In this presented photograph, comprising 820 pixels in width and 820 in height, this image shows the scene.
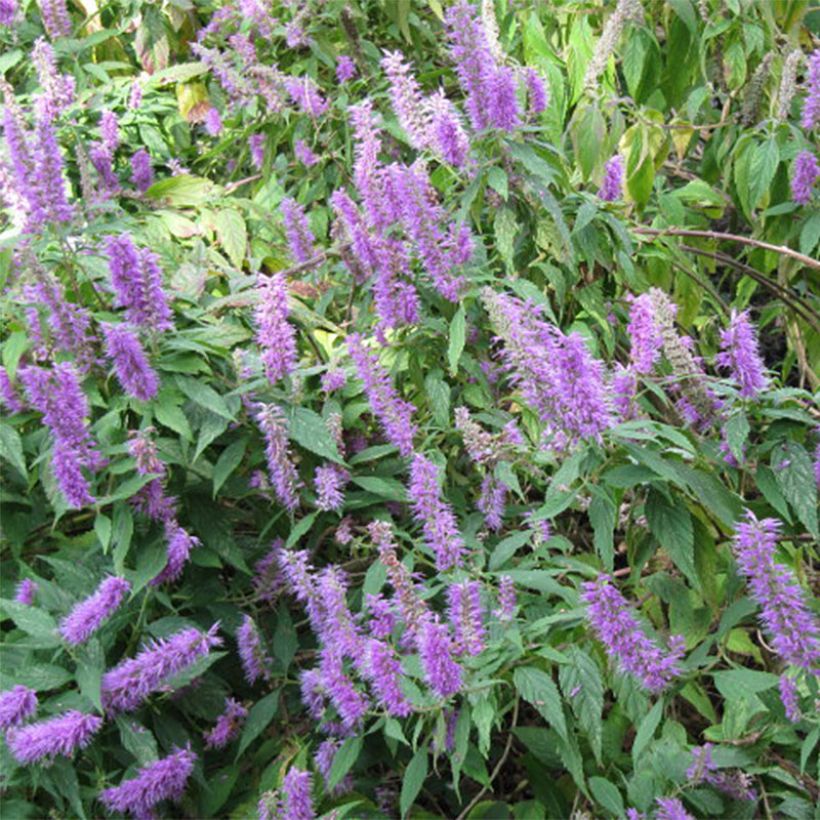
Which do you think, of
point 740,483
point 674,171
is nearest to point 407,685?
point 740,483

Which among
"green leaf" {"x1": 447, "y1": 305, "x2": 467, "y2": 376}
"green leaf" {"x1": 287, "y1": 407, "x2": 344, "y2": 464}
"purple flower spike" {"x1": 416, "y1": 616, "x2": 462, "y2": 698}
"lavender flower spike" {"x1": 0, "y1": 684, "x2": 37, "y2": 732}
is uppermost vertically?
"green leaf" {"x1": 447, "y1": 305, "x2": 467, "y2": 376}

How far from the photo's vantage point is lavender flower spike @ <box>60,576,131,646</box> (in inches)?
78.2

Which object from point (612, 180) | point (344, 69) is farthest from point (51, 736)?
point (344, 69)

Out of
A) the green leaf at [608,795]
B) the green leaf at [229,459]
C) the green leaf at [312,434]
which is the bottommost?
the green leaf at [608,795]

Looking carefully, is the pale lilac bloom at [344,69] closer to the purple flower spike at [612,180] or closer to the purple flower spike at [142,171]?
the purple flower spike at [142,171]

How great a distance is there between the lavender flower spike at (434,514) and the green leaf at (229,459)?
344mm

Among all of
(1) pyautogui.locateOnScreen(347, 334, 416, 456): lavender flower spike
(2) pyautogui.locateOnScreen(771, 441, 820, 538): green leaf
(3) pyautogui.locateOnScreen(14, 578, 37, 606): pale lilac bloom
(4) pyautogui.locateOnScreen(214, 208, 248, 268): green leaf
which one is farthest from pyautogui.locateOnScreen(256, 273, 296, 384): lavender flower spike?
(2) pyautogui.locateOnScreen(771, 441, 820, 538): green leaf

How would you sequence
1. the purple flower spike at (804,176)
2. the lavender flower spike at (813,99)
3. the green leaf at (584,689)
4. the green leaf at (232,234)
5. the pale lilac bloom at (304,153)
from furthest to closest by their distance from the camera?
the pale lilac bloom at (304,153) → the green leaf at (232,234) → the purple flower spike at (804,176) → the lavender flower spike at (813,99) → the green leaf at (584,689)

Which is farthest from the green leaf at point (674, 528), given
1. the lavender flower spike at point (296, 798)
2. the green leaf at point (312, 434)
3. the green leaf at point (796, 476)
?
the lavender flower spike at point (296, 798)

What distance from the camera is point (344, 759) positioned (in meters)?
2.00

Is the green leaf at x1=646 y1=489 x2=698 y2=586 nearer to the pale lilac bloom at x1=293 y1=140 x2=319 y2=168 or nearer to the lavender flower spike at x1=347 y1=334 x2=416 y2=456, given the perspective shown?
the lavender flower spike at x1=347 y1=334 x2=416 y2=456

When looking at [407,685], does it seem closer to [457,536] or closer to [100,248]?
[457,536]

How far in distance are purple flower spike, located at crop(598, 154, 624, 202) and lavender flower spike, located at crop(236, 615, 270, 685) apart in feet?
3.29

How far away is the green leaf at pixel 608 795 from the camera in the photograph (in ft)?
6.17
